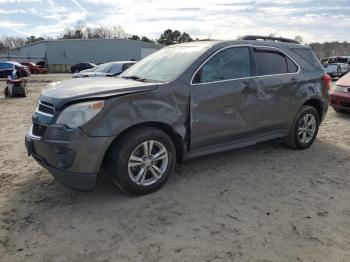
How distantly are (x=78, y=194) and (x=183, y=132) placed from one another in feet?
4.70

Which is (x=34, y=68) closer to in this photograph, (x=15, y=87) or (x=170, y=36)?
(x=15, y=87)

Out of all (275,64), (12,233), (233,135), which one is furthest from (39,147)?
(275,64)

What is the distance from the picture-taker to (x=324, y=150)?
6.18m

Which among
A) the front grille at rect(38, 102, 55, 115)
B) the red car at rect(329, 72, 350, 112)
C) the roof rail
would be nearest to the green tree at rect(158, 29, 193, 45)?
the red car at rect(329, 72, 350, 112)

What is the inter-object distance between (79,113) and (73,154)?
1.38ft

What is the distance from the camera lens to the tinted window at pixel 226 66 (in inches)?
181

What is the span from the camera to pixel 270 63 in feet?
17.8

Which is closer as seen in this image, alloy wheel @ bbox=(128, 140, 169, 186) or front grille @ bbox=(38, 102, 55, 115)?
front grille @ bbox=(38, 102, 55, 115)

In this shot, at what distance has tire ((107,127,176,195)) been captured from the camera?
12.8 ft

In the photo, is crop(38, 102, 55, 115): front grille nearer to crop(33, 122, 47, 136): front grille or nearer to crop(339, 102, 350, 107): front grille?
crop(33, 122, 47, 136): front grille

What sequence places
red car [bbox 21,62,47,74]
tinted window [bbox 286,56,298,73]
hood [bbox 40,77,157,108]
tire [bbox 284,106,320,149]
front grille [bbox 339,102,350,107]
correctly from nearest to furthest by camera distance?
hood [bbox 40,77,157,108] < tinted window [bbox 286,56,298,73] < tire [bbox 284,106,320,149] < front grille [bbox 339,102,350,107] < red car [bbox 21,62,47,74]

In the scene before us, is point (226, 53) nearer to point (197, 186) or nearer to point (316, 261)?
point (197, 186)

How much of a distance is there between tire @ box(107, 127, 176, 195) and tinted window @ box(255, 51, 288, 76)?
191cm

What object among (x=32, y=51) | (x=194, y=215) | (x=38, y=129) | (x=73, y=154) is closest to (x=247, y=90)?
(x=194, y=215)
